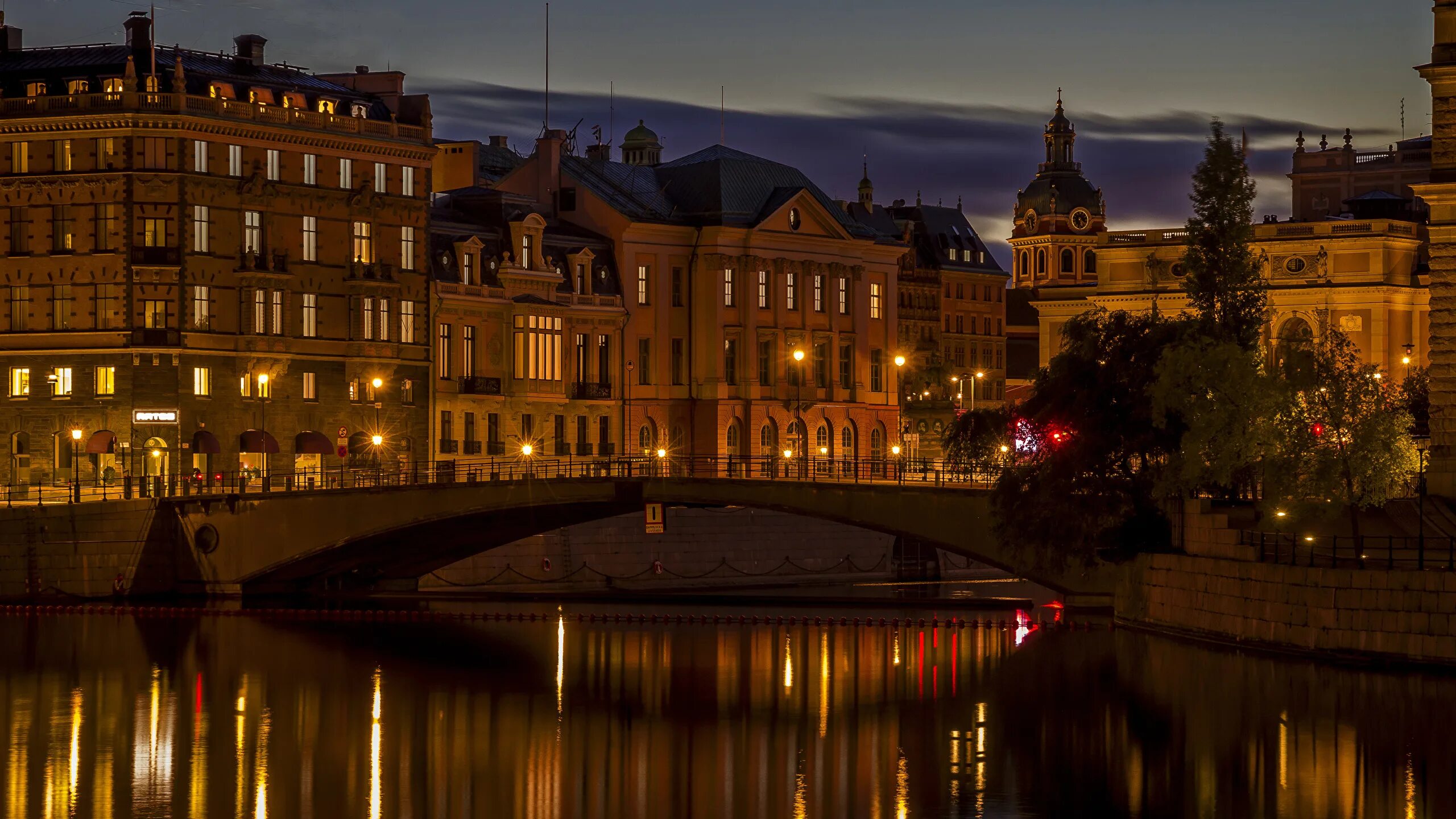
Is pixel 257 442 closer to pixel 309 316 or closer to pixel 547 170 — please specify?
pixel 309 316

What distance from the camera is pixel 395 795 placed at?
6134cm

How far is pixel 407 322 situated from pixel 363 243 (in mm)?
4562

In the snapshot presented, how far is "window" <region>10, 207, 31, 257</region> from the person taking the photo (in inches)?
5153

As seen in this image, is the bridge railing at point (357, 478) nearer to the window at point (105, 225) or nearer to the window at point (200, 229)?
the window at point (200, 229)

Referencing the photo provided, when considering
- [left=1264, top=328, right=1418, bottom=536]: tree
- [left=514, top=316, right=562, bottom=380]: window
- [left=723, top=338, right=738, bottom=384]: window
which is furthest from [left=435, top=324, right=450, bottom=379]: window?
[left=1264, top=328, right=1418, bottom=536]: tree

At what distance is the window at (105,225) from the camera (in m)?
130

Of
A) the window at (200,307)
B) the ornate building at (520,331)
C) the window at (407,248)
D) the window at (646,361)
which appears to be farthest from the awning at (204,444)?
the window at (646,361)

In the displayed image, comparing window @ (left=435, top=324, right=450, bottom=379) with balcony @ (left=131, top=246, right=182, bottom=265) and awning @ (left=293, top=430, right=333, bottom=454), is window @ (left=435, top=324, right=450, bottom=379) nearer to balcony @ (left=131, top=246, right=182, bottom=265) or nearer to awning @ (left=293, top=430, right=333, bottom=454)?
awning @ (left=293, top=430, right=333, bottom=454)

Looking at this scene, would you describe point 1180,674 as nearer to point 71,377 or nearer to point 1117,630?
point 1117,630

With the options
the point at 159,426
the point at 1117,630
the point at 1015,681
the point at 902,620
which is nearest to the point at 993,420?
the point at 902,620

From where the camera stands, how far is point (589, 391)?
15275 centimetres

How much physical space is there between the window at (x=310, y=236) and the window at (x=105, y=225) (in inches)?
359

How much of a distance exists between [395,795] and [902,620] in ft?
154

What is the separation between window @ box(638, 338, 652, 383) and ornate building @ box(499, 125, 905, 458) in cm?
6
